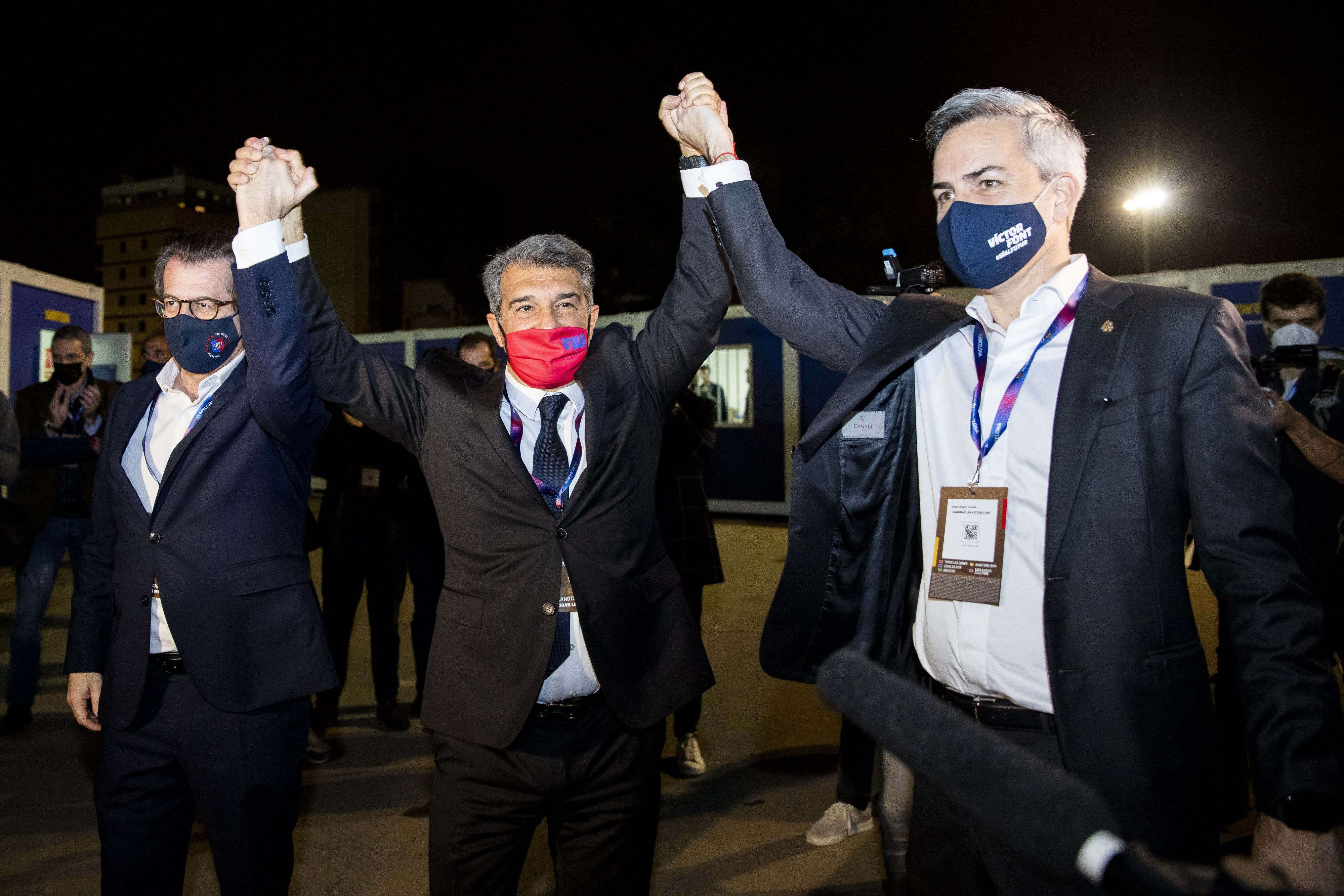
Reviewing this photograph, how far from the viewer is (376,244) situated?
46.3 meters

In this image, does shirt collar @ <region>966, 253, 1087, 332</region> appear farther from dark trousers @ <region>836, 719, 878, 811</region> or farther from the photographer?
dark trousers @ <region>836, 719, 878, 811</region>

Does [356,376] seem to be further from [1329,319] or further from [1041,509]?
[1329,319]

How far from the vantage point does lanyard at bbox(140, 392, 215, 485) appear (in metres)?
2.36

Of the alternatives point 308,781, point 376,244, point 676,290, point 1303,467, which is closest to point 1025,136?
point 676,290

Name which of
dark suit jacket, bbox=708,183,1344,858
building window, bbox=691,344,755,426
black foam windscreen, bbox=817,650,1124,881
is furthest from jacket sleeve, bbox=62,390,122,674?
building window, bbox=691,344,755,426

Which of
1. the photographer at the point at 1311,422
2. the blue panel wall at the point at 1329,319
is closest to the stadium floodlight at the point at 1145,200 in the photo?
the blue panel wall at the point at 1329,319

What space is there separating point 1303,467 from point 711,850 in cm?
297

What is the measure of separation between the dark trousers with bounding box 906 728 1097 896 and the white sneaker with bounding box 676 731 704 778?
2.94 m

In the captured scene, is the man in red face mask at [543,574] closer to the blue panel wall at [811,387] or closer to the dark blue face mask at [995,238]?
the dark blue face mask at [995,238]

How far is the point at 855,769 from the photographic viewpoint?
3.90m

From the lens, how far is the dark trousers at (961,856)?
1492 mm

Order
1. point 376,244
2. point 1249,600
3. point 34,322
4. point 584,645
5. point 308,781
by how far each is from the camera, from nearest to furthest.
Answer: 1. point 1249,600
2. point 584,645
3. point 308,781
4. point 34,322
5. point 376,244

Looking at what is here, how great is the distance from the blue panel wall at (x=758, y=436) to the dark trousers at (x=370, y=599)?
8406 mm

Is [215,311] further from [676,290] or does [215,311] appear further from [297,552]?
[676,290]
